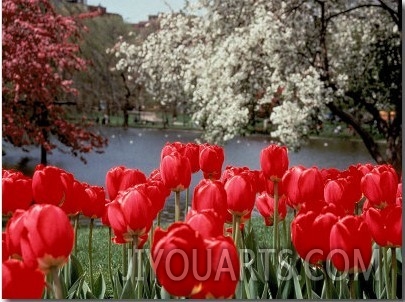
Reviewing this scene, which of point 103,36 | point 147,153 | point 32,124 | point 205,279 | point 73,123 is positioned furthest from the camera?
point 73,123

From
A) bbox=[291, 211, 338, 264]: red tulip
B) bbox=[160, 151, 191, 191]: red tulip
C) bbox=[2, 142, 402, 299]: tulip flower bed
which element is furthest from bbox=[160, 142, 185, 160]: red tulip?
bbox=[291, 211, 338, 264]: red tulip

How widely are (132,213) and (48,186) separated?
32 centimetres

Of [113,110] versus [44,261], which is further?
[113,110]

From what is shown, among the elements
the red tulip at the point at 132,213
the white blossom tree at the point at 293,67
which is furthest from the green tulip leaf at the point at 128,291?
the white blossom tree at the point at 293,67

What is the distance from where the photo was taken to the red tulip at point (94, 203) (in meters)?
1.88

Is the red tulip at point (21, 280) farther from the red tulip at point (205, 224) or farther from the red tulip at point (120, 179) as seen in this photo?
the red tulip at point (120, 179)

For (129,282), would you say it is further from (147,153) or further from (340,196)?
(147,153)

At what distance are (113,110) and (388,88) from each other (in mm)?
2464

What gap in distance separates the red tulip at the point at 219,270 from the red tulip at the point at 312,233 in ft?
0.85

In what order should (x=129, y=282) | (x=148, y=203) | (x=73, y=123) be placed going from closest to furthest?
(x=148, y=203)
(x=129, y=282)
(x=73, y=123)

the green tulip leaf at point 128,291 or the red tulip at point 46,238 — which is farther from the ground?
the red tulip at point 46,238

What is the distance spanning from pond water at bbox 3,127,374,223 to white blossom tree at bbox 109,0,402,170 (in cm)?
30

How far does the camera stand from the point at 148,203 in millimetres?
1473

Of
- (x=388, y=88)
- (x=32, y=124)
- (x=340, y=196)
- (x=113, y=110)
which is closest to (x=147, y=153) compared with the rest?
(x=113, y=110)
